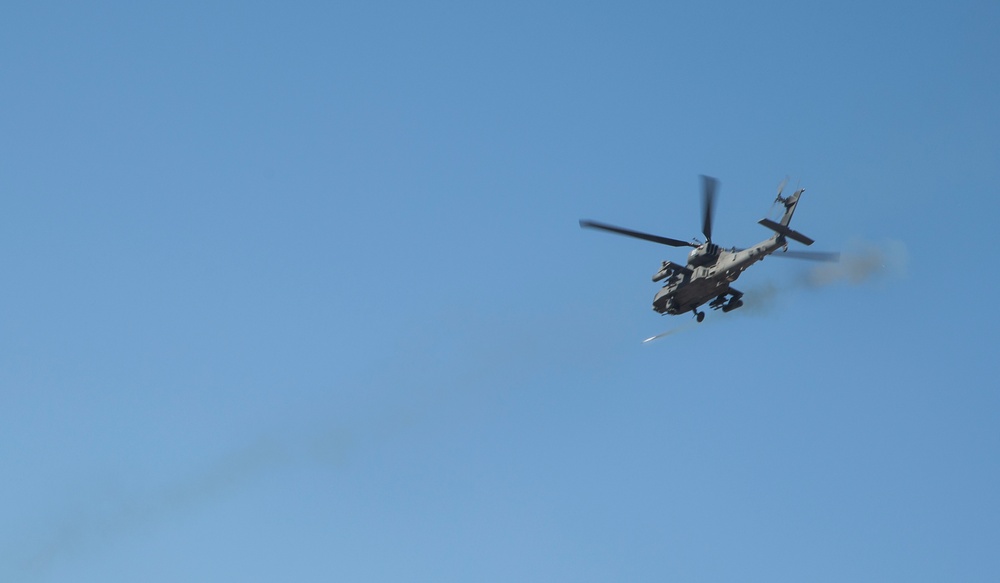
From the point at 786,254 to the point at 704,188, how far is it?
4810 mm

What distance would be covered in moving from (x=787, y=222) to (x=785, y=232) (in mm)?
2048

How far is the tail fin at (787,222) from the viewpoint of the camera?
77.6 m

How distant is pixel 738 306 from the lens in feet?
273

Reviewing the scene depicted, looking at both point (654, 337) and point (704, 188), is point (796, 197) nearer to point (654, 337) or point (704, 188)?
point (704, 188)

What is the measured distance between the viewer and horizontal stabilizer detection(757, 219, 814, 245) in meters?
77.3

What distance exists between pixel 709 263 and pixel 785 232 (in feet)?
17.1

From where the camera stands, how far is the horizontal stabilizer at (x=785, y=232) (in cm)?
7731

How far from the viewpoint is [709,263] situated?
8206cm

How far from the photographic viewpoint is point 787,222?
262 ft

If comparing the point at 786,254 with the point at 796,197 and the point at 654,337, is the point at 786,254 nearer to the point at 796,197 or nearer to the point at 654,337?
the point at 796,197

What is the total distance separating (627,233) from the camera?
265 feet

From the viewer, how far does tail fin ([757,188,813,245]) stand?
77.6m

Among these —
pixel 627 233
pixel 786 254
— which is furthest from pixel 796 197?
pixel 627 233

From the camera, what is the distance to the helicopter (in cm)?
7919
